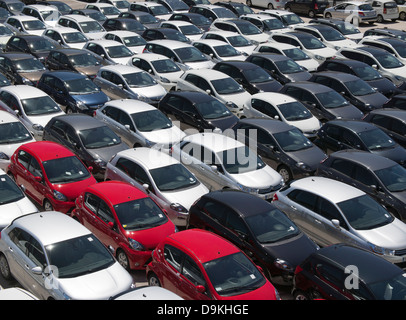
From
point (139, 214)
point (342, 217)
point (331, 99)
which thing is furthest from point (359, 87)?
point (139, 214)

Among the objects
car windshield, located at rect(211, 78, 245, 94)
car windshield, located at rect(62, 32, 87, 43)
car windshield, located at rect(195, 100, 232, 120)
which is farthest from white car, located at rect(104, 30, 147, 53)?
car windshield, located at rect(195, 100, 232, 120)

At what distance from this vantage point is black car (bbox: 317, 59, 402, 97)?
22781 mm

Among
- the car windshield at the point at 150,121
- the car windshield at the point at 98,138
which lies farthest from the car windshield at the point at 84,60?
the car windshield at the point at 98,138

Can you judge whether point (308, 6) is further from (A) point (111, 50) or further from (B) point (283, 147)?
(B) point (283, 147)

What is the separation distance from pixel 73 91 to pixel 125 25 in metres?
10.7

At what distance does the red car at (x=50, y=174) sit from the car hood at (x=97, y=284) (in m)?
3.60

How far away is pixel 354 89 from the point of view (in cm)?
2141

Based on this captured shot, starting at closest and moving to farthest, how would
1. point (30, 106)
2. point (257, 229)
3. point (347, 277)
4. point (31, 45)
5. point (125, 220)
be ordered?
1. point (347, 277)
2. point (257, 229)
3. point (125, 220)
4. point (30, 106)
5. point (31, 45)

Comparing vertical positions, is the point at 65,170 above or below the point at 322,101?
above

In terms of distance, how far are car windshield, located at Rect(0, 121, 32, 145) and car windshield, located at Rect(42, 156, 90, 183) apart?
2334mm

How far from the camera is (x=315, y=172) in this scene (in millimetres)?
16047

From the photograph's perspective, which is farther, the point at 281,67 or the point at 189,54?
the point at 189,54

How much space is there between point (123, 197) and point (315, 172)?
5874 millimetres

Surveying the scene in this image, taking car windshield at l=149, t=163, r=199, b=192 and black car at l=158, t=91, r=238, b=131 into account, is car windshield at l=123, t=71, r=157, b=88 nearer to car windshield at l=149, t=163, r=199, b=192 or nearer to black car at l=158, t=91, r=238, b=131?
black car at l=158, t=91, r=238, b=131
